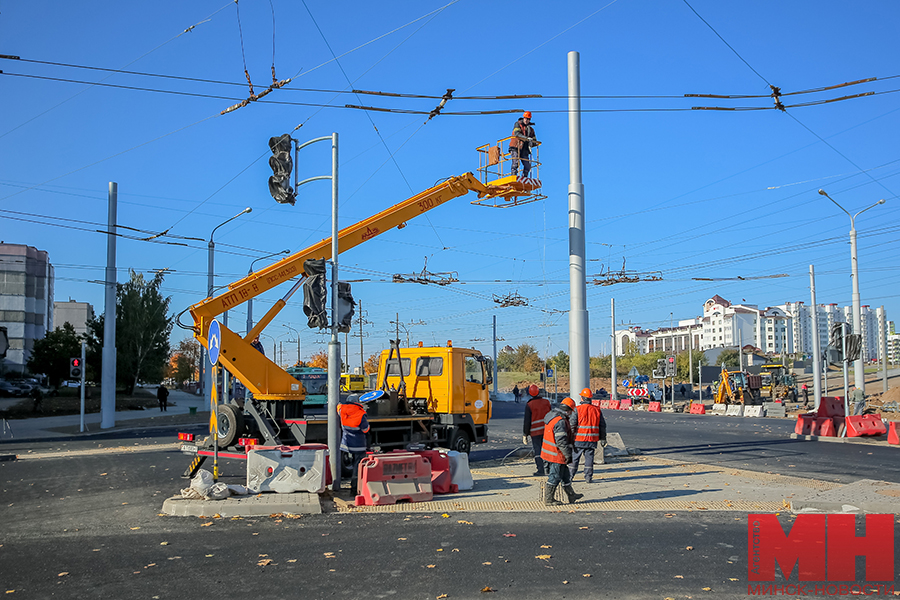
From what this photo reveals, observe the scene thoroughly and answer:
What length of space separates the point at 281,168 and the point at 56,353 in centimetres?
5110

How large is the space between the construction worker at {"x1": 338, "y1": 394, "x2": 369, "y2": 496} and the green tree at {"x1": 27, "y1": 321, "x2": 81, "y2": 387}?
47753 millimetres

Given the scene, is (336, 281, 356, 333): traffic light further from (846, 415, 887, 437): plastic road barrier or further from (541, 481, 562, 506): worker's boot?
(846, 415, 887, 437): plastic road barrier

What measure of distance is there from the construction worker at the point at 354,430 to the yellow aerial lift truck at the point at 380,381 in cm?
137

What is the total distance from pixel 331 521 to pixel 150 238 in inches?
710

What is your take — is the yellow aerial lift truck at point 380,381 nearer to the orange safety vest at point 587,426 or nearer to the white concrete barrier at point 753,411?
the orange safety vest at point 587,426

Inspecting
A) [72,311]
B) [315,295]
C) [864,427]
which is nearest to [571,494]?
[315,295]

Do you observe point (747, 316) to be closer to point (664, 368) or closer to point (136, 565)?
point (664, 368)

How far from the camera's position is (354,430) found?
38.1 ft

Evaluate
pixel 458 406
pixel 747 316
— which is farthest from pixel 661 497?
pixel 747 316

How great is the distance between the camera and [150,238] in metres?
24.2

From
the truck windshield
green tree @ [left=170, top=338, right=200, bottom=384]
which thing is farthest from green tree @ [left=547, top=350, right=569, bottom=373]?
the truck windshield

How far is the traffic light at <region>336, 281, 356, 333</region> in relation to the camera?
11398mm

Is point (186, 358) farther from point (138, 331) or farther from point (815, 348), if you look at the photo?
point (815, 348)

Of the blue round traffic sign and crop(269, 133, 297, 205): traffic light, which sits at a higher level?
crop(269, 133, 297, 205): traffic light
